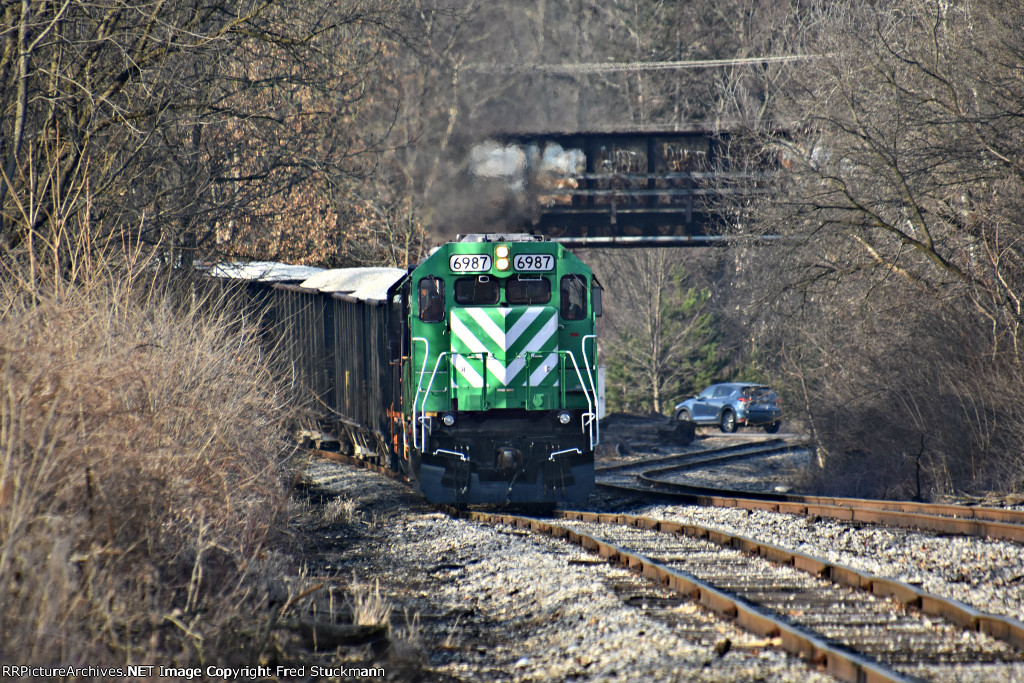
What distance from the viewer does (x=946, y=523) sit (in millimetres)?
9484

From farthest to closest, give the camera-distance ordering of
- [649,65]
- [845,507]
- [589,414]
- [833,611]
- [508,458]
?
[649,65]
[589,414]
[508,458]
[845,507]
[833,611]

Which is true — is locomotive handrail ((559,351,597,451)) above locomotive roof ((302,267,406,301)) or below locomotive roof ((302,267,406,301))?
below

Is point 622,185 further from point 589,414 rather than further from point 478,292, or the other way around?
point 589,414

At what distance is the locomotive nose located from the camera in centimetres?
1161

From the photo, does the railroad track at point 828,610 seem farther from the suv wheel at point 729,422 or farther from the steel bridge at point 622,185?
the suv wheel at point 729,422

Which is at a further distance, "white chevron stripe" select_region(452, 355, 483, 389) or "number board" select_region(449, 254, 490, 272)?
"number board" select_region(449, 254, 490, 272)

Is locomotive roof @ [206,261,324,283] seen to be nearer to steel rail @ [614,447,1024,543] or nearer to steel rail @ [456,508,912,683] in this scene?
steel rail @ [614,447,1024,543]

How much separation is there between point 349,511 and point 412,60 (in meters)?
19.5

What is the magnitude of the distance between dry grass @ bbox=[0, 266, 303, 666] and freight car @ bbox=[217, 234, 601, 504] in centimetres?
314

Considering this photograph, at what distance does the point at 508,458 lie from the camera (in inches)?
457

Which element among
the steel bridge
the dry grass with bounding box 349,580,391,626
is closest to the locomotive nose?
the dry grass with bounding box 349,580,391,626

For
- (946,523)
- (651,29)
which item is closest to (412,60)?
(651,29)

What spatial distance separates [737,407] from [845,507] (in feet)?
68.6

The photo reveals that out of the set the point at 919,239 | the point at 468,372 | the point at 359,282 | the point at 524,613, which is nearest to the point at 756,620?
the point at 524,613
